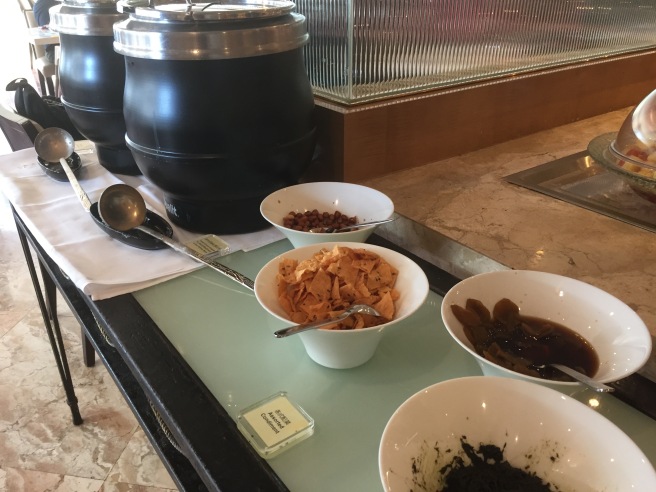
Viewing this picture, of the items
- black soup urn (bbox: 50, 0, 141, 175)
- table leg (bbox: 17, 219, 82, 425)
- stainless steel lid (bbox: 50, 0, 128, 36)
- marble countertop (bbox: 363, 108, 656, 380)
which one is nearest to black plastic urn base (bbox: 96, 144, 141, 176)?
black soup urn (bbox: 50, 0, 141, 175)

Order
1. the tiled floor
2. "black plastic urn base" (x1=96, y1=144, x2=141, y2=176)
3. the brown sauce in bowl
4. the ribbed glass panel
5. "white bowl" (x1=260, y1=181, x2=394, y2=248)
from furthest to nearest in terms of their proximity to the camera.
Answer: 1. the tiled floor
2. "black plastic urn base" (x1=96, y1=144, x2=141, y2=176)
3. the ribbed glass panel
4. "white bowl" (x1=260, y1=181, x2=394, y2=248)
5. the brown sauce in bowl

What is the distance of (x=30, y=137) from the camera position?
3.63ft

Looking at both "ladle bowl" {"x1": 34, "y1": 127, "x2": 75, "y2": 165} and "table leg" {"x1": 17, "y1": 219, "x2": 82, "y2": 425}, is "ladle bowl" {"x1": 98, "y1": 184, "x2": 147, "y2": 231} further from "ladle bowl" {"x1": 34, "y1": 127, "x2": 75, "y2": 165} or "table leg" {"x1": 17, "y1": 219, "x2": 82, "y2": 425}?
"table leg" {"x1": 17, "y1": 219, "x2": 82, "y2": 425}

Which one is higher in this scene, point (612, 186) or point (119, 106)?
point (119, 106)

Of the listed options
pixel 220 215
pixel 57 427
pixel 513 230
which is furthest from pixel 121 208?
pixel 57 427

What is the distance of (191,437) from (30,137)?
89cm

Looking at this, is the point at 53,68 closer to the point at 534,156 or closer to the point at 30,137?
the point at 30,137

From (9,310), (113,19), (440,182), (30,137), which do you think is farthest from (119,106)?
(9,310)

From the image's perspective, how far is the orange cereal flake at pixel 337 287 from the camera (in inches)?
21.9

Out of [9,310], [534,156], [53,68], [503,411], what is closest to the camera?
[503,411]

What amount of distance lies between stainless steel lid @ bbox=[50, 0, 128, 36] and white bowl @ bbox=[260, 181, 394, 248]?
43cm

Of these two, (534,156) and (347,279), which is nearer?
(347,279)

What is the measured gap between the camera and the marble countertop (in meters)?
0.66

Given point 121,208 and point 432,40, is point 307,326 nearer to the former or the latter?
point 121,208
